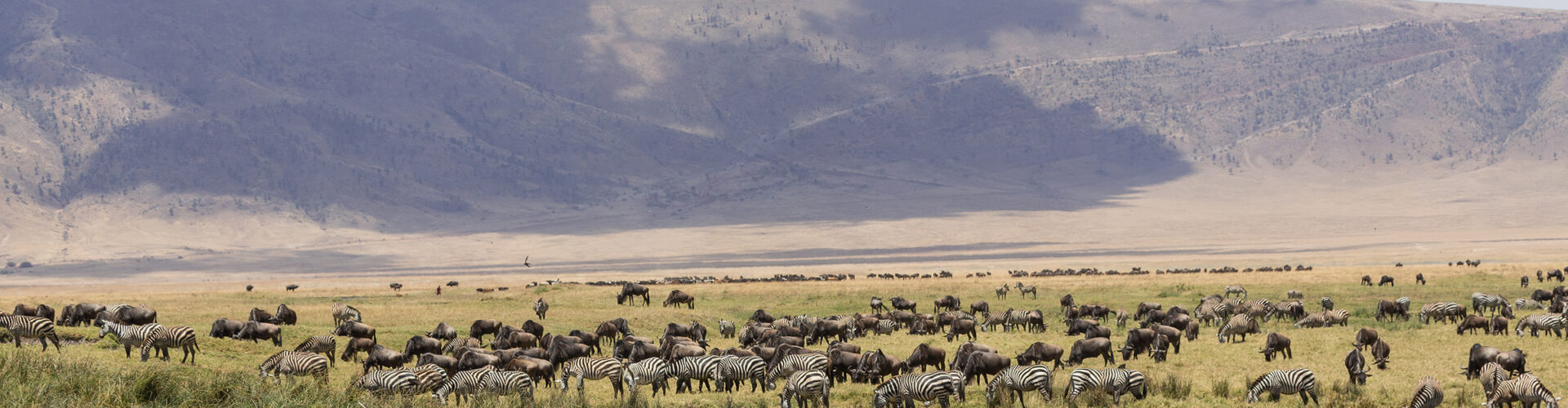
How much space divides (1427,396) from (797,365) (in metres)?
12.2

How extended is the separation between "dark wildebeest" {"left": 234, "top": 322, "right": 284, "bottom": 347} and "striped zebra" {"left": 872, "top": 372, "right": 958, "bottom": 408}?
55.7 feet

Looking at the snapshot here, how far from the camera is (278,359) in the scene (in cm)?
2664

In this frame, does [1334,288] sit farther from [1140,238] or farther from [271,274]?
[271,274]

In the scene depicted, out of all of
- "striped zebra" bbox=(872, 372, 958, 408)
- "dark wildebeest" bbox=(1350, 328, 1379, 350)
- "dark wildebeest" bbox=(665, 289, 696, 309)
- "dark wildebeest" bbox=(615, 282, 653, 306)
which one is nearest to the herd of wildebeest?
"striped zebra" bbox=(872, 372, 958, 408)

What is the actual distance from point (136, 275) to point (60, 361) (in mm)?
152125

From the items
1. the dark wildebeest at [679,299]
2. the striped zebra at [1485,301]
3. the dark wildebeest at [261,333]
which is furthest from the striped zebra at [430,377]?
the striped zebra at [1485,301]

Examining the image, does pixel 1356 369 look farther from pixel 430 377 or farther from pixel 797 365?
pixel 430 377

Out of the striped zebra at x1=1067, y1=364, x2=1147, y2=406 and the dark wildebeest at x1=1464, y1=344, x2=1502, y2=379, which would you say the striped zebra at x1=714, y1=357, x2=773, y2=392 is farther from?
the dark wildebeest at x1=1464, y1=344, x2=1502, y2=379

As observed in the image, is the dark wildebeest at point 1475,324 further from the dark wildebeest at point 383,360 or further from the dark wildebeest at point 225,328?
the dark wildebeest at point 225,328

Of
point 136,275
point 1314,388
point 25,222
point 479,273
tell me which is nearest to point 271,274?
point 136,275

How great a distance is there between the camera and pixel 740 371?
91.0 feet

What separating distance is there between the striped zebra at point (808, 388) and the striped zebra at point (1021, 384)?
312 centimetres

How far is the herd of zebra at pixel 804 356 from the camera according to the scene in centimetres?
2467

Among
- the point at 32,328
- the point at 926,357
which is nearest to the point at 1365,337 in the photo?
the point at 926,357
